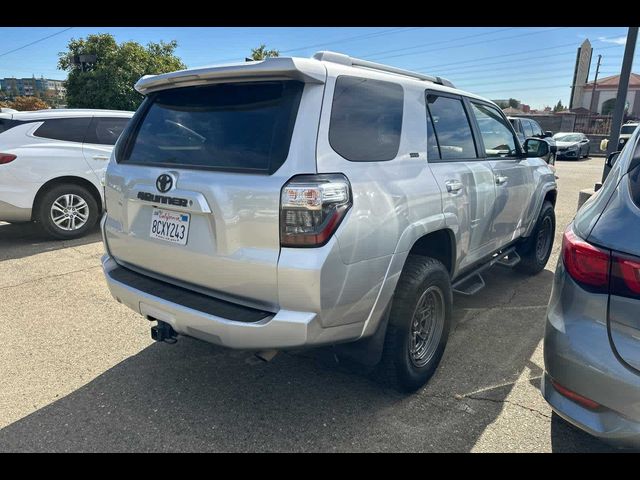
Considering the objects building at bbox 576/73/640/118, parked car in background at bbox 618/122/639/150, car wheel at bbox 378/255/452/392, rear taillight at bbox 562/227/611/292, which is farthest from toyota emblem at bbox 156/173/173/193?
building at bbox 576/73/640/118

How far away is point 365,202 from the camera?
2246 millimetres

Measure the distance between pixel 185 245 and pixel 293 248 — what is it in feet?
2.16

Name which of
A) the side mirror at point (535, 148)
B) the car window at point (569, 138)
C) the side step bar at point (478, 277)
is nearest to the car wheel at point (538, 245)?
the side step bar at point (478, 277)

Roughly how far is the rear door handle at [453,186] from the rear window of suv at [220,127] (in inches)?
50.4

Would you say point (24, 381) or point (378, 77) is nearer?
point (378, 77)

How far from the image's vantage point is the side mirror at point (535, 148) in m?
4.51

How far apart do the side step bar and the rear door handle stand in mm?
774

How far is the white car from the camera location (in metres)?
5.88

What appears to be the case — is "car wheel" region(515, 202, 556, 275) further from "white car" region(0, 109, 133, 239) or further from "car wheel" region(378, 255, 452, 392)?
"white car" region(0, 109, 133, 239)

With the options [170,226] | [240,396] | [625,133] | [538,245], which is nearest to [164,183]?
[170,226]

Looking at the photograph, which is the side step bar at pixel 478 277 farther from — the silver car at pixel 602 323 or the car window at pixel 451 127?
the silver car at pixel 602 323

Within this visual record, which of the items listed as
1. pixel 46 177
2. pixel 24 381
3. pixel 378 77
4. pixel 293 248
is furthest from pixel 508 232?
pixel 46 177

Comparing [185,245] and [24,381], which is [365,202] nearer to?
[185,245]

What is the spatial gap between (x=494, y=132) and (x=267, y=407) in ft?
10.2
